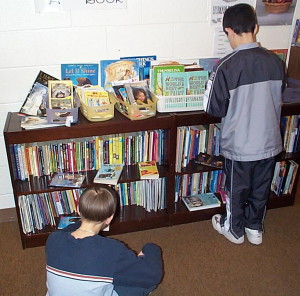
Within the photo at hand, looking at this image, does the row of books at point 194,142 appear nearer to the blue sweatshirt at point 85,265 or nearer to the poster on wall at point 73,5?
the poster on wall at point 73,5

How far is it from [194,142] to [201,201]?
16.8 inches

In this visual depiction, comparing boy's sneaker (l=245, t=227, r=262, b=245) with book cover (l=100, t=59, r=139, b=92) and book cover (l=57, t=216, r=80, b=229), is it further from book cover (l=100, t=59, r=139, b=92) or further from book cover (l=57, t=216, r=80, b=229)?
book cover (l=100, t=59, r=139, b=92)

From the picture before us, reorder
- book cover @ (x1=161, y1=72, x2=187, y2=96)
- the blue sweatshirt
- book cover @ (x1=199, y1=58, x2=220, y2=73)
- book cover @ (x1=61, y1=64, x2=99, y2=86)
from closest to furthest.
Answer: the blue sweatshirt
book cover @ (x1=161, y1=72, x2=187, y2=96)
book cover @ (x1=61, y1=64, x2=99, y2=86)
book cover @ (x1=199, y1=58, x2=220, y2=73)

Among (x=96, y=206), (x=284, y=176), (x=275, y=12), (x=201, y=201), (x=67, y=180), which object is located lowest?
(x=201, y=201)

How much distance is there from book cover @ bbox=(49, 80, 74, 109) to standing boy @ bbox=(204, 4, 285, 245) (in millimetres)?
752

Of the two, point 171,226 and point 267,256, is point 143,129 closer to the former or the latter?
point 171,226

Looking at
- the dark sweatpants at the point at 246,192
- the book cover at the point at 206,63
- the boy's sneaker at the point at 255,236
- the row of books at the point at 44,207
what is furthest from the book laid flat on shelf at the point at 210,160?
the row of books at the point at 44,207

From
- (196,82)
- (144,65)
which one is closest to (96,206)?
(196,82)

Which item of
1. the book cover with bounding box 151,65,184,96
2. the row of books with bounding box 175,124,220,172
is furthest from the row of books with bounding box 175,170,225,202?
the book cover with bounding box 151,65,184,96

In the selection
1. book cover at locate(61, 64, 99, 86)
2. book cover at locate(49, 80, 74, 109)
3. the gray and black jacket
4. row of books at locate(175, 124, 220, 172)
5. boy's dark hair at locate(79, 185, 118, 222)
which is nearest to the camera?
boy's dark hair at locate(79, 185, 118, 222)

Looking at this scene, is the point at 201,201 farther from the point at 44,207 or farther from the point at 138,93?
the point at 44,207

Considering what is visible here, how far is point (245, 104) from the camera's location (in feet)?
6.15

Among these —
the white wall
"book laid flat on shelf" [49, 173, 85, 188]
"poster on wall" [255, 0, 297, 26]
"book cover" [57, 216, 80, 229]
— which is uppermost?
"poster on wall" [255, 0, 297, 26]

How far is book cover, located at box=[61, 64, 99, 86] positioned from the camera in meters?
2.16
